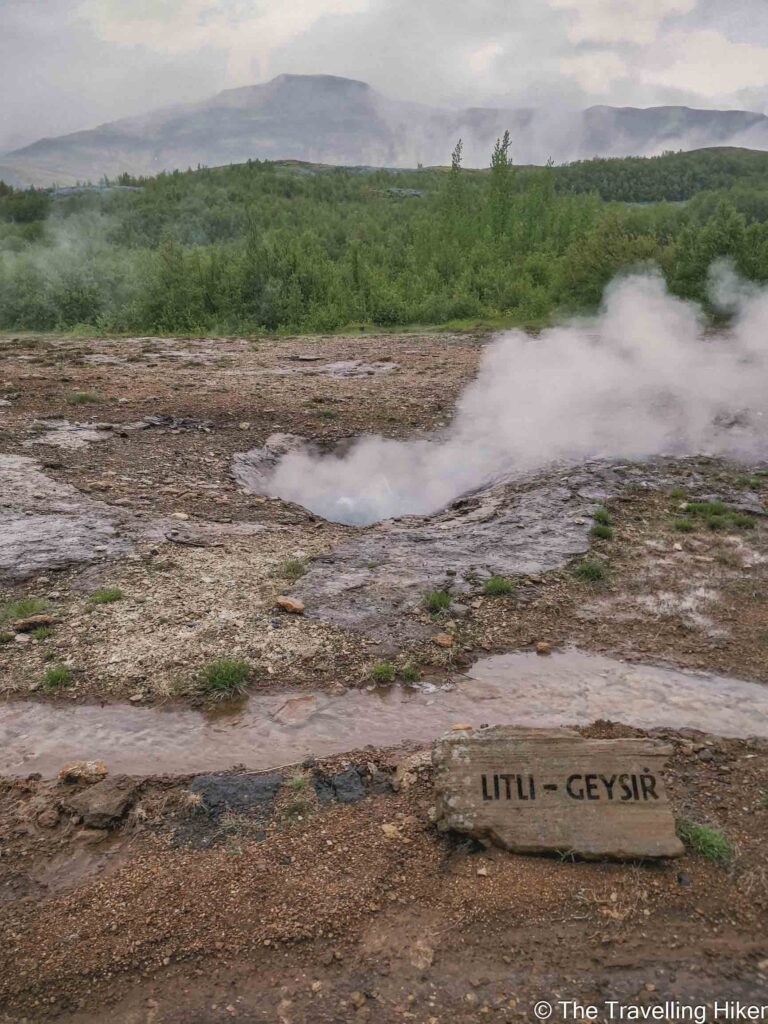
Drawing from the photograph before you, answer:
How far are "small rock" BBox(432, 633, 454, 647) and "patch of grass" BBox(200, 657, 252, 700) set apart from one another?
144cm

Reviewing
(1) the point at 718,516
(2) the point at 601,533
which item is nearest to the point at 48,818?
(2) the point at 601,533

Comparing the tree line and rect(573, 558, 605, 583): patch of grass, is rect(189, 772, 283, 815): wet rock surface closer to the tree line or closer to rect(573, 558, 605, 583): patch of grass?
rect(573, 558, 605, 583): patch of grass

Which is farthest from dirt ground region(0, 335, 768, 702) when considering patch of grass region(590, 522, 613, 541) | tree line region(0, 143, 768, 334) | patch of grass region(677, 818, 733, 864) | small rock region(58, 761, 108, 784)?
tree line region(0, 143, 768, 334)

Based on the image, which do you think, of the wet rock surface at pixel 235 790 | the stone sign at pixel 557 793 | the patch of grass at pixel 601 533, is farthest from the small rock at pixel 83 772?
the patch of grass at pixel 601 533

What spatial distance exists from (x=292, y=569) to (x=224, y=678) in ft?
5.32

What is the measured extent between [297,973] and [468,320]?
20.4 metres

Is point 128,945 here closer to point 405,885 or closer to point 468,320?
point 405,885

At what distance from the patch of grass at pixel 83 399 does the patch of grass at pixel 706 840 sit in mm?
10487

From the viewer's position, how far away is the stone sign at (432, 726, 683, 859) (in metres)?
3.51

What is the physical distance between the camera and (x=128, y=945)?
3.12 m

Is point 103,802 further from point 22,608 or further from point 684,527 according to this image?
point 684,527

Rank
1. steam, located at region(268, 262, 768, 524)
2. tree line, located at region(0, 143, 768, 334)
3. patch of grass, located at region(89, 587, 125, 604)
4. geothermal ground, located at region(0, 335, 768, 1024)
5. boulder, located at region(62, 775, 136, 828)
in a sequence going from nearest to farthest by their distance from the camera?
geothermal ground, located at region(0, 335, 768, 1024) → boulder, located at region(62, 775, 136, 828) → patch of grass, located at region(89, 587, 125, 604) → steam, located at region(268, 262, 768, 524) → tree line, located at region(0, 143, 768, 334)

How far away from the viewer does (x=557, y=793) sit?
3.65 meters

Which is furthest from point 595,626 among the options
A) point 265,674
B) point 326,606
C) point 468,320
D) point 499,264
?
point 499,264
